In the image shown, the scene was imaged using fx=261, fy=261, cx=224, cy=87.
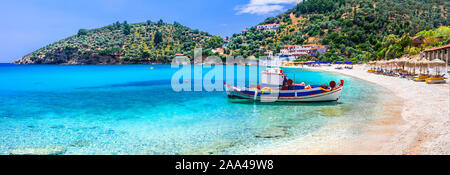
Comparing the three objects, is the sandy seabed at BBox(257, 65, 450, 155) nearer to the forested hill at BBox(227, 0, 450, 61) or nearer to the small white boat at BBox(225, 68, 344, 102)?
the small white boat at BBox(225, 68, 344, 102)

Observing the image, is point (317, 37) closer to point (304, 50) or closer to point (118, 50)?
point (304, 50)

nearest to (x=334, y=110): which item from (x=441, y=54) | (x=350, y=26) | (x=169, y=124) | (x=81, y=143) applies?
(x=169, y=124)

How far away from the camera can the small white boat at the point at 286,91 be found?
19594 mm

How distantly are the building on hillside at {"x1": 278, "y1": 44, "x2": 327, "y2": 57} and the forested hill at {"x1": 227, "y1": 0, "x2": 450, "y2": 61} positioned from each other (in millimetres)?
3884

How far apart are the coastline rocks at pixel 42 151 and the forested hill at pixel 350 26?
84217mm

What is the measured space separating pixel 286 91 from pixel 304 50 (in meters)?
99.6

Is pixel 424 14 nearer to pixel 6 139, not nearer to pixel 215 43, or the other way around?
pixel 215 43

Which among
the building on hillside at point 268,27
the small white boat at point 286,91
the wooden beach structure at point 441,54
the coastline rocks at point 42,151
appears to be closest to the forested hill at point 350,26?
the building on hillside at point 268,27

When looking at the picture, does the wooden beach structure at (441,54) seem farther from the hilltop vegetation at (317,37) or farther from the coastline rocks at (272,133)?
the coastline rocks at (272,133)

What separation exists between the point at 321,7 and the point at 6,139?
7066 inches

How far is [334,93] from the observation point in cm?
1959

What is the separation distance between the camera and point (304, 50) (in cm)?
11350
